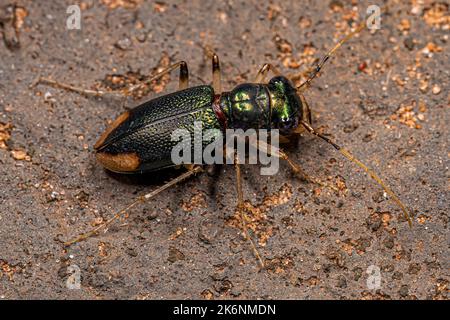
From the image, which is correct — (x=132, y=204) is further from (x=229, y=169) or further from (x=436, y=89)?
(x=436, y=89)

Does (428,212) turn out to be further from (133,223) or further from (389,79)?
(133,223)

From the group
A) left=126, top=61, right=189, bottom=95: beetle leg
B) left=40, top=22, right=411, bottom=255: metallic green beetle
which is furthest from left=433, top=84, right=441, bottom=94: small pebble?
left=126, top=61, right=189, bottom=95: beetle leg

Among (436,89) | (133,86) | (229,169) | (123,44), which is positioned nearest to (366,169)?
(229,169)

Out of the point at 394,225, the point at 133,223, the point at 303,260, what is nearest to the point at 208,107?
the point at 133,223

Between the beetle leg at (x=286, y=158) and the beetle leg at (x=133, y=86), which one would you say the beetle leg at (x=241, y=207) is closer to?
the beetle leg at (x=286, y=158)

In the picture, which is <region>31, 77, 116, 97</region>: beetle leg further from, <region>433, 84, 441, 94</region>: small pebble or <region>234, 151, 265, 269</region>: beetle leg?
<region>433, 84, 441, 94</region>: small pebble

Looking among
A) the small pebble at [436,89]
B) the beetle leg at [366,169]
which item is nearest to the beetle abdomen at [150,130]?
the beetle leg at [366,169]
